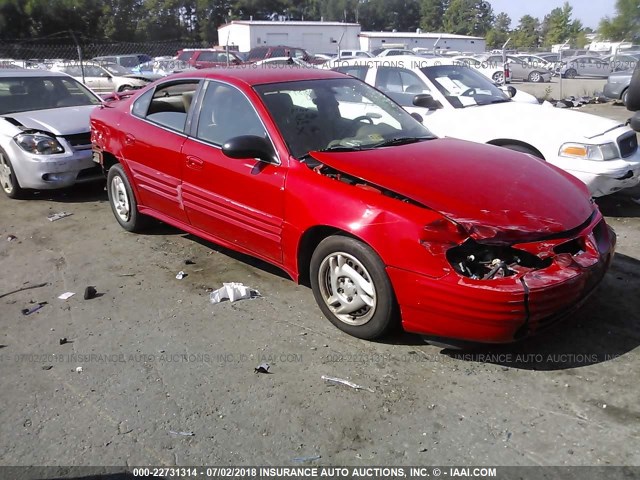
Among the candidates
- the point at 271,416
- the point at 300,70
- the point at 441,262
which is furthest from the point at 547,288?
the point at 300,70

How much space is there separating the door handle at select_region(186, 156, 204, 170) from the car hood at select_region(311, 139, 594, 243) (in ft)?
3.51

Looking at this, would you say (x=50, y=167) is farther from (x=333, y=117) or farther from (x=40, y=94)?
(x=333, y=117)

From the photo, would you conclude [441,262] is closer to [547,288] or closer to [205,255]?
[547,288]

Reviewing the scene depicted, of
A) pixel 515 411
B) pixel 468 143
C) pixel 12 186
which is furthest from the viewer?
pixel 12 186

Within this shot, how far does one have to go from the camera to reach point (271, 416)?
9.61 feet

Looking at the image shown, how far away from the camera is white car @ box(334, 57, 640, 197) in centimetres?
562

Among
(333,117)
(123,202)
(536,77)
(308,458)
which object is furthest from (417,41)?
(308,458)

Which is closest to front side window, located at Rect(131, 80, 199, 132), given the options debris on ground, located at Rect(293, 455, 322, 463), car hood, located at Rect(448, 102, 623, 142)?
debris on ground, located at Rect(293, 455, 322, 463)

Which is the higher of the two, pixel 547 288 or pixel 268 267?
pixel 547 288

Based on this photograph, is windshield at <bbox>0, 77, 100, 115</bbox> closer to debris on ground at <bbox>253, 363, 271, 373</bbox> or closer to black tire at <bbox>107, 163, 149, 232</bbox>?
black tire at <bbox>107, 163, 149, 232</bbox>

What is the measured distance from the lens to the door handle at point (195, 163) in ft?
14.5

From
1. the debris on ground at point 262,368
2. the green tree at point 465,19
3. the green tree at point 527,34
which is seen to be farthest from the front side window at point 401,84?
Result: the green tree at point 465,19

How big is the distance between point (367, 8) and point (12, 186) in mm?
100630

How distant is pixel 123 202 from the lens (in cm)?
570
